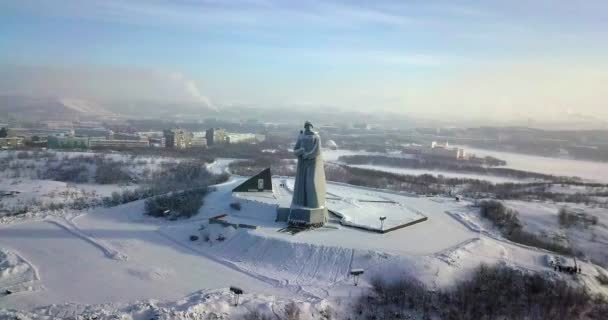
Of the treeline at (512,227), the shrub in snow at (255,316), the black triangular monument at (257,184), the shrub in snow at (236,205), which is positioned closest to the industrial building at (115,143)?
the black triangular monument at (257,184)

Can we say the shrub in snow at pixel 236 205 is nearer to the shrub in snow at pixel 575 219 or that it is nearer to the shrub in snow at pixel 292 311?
the shrub in snow at pixel 292 311

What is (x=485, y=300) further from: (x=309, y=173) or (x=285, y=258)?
(x=309, y=173)

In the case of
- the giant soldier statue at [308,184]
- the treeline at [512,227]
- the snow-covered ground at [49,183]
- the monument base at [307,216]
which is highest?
the giant soldier statue at [308,184]

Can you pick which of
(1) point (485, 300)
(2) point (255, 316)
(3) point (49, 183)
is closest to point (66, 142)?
(3) point (49, 183)

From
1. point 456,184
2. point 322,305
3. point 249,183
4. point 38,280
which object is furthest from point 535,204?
point 38,280

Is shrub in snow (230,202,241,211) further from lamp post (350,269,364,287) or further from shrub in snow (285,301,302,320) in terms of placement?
shrub in snow (285,301,302,320)

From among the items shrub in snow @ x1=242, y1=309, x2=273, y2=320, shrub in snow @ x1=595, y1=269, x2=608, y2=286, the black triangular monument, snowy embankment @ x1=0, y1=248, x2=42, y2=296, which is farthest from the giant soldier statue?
shrub in snow @ x1=595, y1=269, x2=608, y2=286
